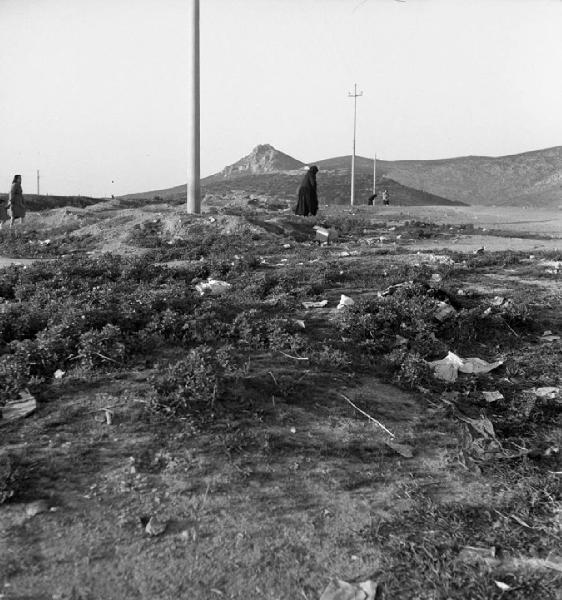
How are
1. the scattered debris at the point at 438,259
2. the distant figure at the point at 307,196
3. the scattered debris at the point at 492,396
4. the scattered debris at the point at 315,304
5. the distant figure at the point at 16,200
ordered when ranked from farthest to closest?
the distant figure at the point at 307,196, the distant figure at the point at 16,200, the scattered debris at the point at 438,259, the scattered debris at the point at 315,304, the scattered debris at the point at 492,396

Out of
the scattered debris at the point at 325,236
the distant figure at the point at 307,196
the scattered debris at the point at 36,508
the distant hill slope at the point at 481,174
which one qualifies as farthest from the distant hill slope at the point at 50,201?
the distant hill slope at the point at 481,174

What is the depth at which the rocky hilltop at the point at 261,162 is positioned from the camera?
303ft

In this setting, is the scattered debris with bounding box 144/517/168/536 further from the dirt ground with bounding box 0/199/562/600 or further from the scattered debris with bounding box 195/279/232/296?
the scattered debris with bounding box 195/279/232/296

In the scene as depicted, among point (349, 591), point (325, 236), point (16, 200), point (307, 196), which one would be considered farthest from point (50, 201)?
point (349, 591)

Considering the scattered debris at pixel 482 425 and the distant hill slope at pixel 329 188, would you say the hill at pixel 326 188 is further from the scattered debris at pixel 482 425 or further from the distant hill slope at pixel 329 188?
the scattered debris at pixel 482 425

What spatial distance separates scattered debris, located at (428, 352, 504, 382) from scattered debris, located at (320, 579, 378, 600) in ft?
7.87

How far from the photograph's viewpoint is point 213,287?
6730mm

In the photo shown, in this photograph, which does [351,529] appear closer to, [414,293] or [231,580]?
[231,580]

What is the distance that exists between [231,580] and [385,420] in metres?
1.66

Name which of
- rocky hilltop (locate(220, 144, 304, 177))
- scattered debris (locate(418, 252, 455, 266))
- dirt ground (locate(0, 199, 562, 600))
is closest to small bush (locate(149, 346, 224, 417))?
dirt ground (locate(0, 199, 562, 600))

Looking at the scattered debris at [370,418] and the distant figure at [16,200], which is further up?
the distant figure at [16,200]

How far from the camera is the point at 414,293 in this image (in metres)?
6.05

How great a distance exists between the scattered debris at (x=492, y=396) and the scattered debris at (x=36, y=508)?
3.08 metres

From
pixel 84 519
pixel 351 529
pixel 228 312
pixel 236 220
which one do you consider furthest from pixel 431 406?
pixel 236 220
